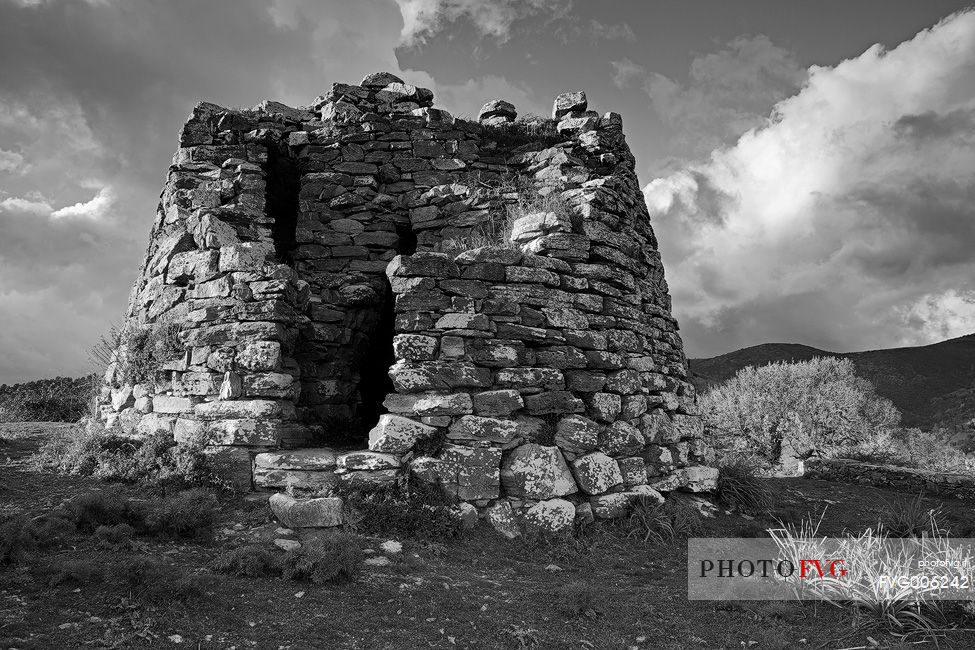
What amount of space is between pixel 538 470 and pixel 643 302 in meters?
3.03

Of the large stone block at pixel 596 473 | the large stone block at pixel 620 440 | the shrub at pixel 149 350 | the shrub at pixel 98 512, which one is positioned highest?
the shrub at pixel 149 350

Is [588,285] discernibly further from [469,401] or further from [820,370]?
[820,370]

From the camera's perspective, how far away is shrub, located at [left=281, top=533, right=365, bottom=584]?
14.4 feet

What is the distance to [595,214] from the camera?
7293 millimetres

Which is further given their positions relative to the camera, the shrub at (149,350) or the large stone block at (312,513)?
the shrub at (149,350)

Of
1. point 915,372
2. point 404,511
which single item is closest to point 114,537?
point 404,511

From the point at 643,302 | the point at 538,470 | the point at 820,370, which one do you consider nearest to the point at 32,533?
the point at 538,470

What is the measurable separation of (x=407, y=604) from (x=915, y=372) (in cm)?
4576

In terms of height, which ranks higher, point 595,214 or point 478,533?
point 595,214

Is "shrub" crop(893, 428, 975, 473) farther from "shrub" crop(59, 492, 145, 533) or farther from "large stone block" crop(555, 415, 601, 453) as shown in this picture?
"shrub" crop(59, 492, 145, 533)

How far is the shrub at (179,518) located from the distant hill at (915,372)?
3039 centimetres

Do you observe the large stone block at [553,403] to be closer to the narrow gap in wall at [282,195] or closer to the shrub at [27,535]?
the shrub at [27,535]

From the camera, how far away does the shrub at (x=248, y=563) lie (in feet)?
14.3

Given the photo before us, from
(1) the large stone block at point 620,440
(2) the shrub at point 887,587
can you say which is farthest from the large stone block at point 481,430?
(2) the shrub at point 887,587
